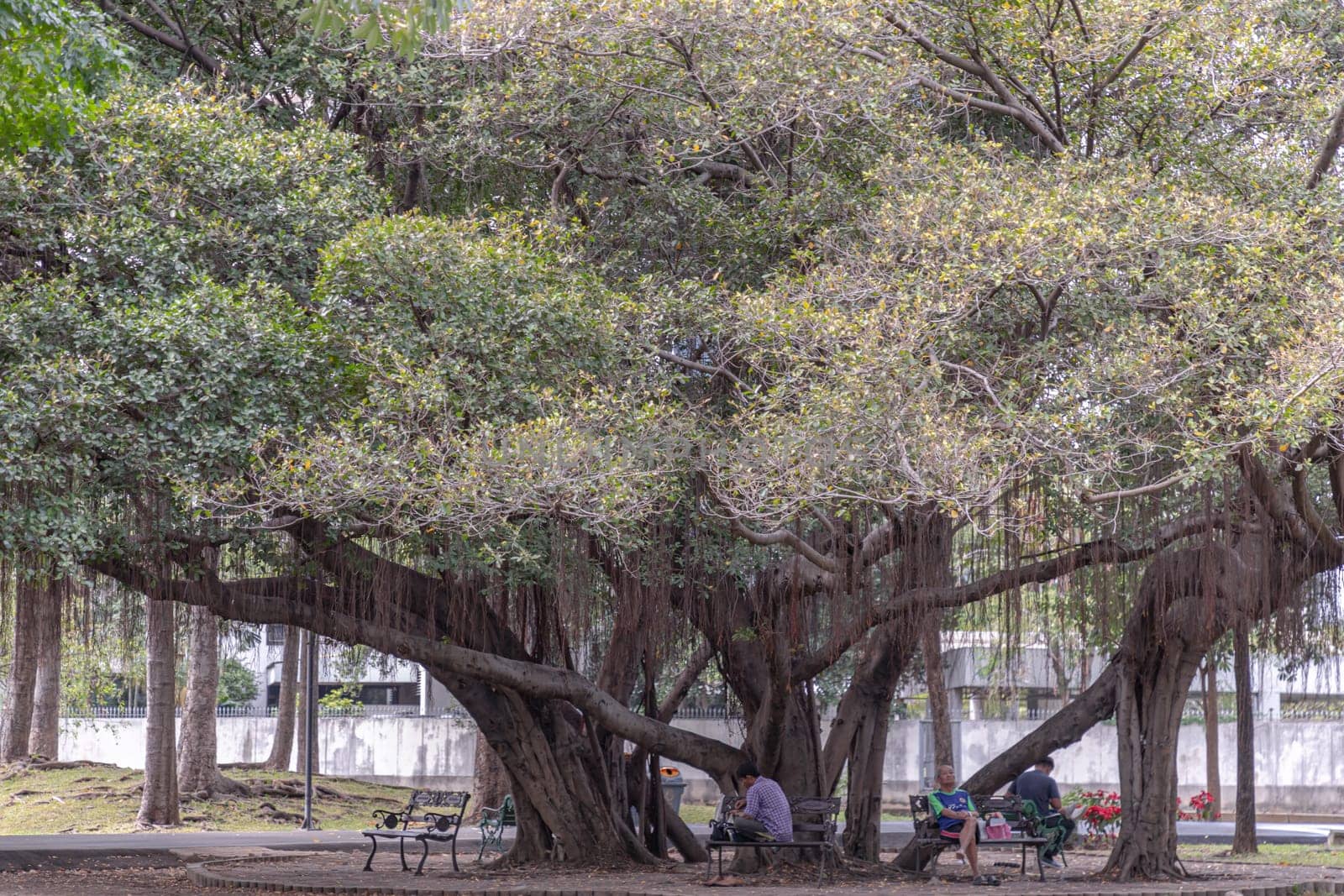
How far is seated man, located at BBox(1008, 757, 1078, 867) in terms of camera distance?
13.9 meters

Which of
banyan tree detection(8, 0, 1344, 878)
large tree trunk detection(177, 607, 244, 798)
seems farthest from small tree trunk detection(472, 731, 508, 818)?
banyan tree detection(8, 0, 1344, 878)

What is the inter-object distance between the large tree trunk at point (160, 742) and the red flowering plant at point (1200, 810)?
13.6 metres

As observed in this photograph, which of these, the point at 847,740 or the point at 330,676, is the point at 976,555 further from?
the point at 330,676

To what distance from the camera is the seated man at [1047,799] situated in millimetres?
13922

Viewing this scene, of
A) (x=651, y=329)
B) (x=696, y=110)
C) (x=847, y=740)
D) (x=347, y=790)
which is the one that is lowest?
(x=347, y=790)

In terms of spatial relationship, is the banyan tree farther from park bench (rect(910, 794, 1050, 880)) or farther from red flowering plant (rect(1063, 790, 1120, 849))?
red flowering plant (rect(1063, 790, 1120, 849))

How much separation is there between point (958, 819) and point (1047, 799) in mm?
2439

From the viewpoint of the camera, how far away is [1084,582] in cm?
→ 1206

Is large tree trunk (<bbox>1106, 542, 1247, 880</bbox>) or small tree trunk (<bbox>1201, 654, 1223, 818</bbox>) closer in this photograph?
large tree trunk (<bbox>1106, 542, 1247, 880</bbox>)

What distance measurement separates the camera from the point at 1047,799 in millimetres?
14602

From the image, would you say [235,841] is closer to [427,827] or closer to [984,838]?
[427,827]

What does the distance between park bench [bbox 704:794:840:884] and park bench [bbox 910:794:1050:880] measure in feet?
2.65

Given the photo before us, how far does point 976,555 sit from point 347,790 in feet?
46.7

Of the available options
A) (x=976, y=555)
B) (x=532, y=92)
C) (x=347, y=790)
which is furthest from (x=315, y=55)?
(x=347, y=790)
